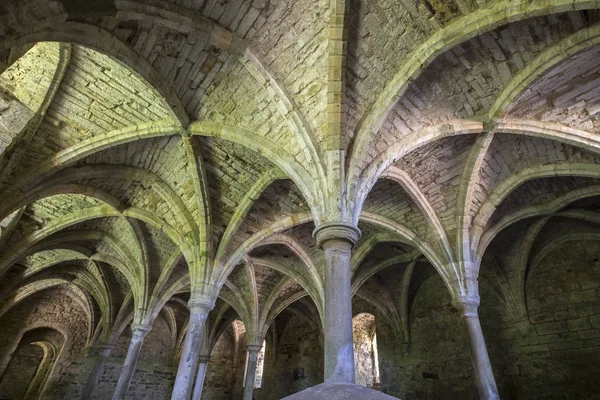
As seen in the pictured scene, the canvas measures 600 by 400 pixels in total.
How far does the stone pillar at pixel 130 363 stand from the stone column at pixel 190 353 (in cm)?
344

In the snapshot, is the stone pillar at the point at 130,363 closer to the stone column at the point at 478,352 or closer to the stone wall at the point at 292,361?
the stone wall at the point at 292,361

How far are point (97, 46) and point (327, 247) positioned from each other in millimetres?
4004

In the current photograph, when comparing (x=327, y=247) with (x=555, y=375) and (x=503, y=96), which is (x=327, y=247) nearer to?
(x=503, y=96)

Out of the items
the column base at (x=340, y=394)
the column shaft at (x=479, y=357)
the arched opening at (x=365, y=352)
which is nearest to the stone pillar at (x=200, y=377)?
the arched opening at (x=365, y=352)

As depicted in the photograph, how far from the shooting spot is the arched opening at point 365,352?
12.8 metres

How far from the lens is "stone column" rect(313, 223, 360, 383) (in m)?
3.67

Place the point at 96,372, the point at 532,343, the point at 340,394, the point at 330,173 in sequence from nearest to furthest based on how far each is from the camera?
the point at 340,394, the point at 330,173, the point at 532,343, the point at 96,372

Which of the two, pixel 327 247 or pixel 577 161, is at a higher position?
pixel 577 161

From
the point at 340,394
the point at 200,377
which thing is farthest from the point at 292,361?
the point at 340,394

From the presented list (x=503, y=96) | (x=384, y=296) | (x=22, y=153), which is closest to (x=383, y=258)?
(x=384, y=296)

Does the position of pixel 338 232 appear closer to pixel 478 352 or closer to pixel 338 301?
pixel 338 301

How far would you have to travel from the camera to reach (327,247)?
4.42 m

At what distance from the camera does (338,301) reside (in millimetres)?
3977

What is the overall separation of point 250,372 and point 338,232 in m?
8.77
